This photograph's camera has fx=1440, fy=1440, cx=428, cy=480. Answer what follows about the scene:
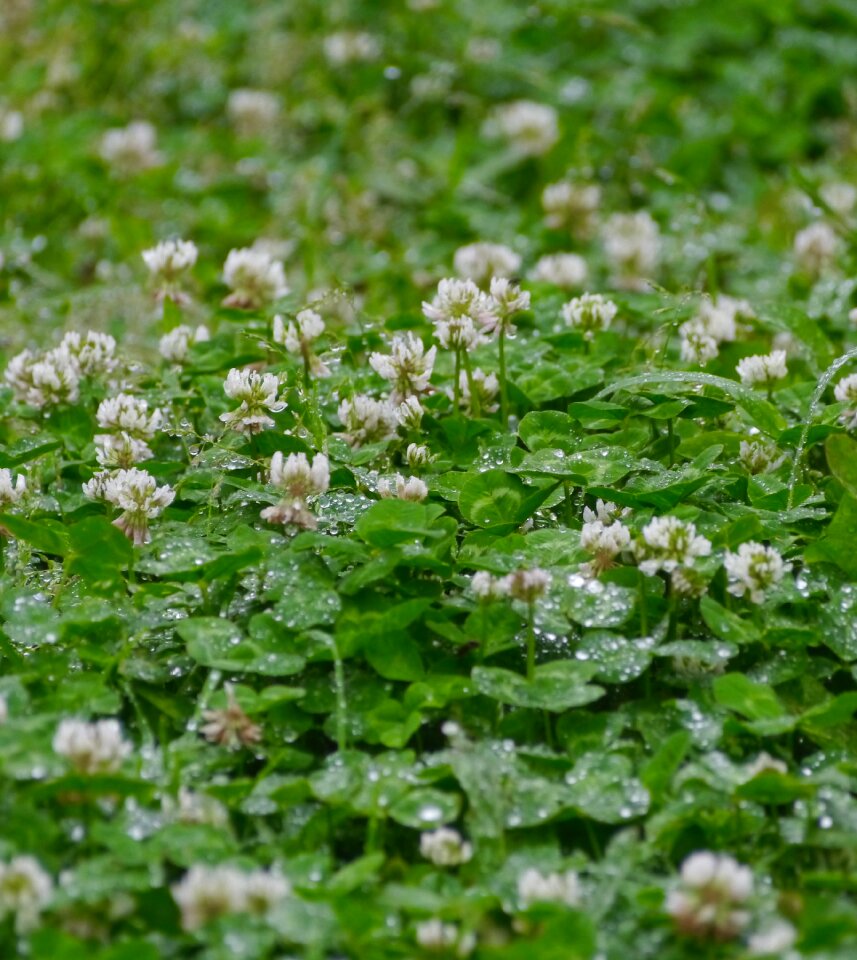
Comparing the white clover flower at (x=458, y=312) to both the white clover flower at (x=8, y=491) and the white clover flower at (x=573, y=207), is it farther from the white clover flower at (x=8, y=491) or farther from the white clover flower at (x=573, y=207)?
the white clover flower at (x=573, y=207)

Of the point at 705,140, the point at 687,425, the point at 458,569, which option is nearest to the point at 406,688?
the point at 458,569

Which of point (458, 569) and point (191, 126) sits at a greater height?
point (191, 126)

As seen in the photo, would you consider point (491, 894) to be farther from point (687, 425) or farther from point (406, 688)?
point (687, 425)

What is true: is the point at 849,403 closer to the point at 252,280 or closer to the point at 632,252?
the point at 252,280

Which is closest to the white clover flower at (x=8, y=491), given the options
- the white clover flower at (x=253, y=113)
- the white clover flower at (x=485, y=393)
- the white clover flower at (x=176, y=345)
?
the white clover flower at (x=176, y=345)

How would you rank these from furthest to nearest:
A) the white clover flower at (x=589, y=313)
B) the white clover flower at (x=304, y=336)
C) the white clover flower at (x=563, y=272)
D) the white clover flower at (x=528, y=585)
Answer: the white clover flower at (x=563, y=272) < the white clover flower at (x=589, y=313) < the white clover flower at (x=304, y=336) < the white clover flower at (x=528, y=585)

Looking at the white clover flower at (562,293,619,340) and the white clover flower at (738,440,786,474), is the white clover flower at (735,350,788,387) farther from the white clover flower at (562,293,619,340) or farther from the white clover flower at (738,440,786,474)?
the white clover flower at (562,293,619,340)
